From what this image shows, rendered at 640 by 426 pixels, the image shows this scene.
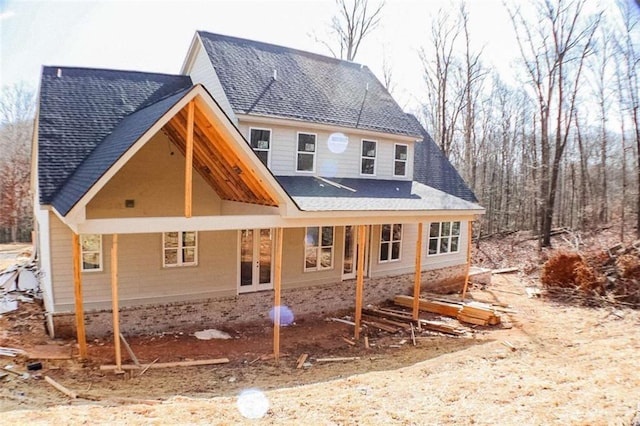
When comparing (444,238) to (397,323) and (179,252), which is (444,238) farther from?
(179,252)

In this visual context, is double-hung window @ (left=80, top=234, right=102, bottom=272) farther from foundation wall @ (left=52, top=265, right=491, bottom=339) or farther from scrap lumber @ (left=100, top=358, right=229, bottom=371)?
scrap lumber @ (left=100, top=358, right=229, bottom=371)

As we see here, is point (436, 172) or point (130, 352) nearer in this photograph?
point (130, 352)

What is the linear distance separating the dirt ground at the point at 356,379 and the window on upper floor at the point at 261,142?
5.35m

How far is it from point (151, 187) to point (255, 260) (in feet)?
12.3

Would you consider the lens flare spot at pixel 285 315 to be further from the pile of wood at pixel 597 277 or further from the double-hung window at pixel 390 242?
the pile of wood at pixel 597 277

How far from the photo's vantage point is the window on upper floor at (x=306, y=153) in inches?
567

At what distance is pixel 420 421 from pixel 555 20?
27.5 metres

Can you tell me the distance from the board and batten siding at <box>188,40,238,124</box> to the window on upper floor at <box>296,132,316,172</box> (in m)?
2.39

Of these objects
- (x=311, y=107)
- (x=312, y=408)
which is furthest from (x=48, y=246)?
(x=311, y=107)

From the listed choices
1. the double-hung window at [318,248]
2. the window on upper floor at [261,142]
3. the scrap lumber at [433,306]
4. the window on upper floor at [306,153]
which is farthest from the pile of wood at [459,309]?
the window on upper floor at [261,142]

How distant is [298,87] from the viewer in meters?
15.8

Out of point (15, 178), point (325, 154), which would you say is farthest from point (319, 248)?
point (15, 178)

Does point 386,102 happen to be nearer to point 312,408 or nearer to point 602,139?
point 312,408

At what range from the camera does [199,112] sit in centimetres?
895
